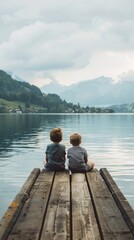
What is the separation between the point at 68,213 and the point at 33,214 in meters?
0.93

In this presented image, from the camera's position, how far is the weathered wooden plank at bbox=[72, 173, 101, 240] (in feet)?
27.6

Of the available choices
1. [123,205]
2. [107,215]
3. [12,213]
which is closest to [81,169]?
[123,205]

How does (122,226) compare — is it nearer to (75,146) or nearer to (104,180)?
(104,180)

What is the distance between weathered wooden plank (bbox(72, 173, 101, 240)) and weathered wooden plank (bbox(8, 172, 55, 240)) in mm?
835

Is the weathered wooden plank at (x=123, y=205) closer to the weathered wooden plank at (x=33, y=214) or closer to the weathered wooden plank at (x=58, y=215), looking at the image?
the weathered wooden plank at (x=58, y=215)

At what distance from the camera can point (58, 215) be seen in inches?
388

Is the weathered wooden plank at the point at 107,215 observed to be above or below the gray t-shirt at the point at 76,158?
below

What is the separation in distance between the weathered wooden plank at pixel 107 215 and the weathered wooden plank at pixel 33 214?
4.82 ft

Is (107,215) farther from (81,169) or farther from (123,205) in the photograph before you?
(81,169)

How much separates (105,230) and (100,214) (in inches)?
49.6

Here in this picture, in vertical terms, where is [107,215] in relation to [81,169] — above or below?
above

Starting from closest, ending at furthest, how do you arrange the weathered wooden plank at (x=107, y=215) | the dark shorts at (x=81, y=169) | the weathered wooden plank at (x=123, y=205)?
the weathered wooden plank at (x=107, y=215) < the weathered wooden plank at (x=123, y=205) < the dark shorts at (x=81, y=169)

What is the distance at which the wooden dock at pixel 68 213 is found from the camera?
8.43 meters

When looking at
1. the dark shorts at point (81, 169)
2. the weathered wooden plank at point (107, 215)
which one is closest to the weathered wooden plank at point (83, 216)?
the weathered wooden plank at point (107, 215)
